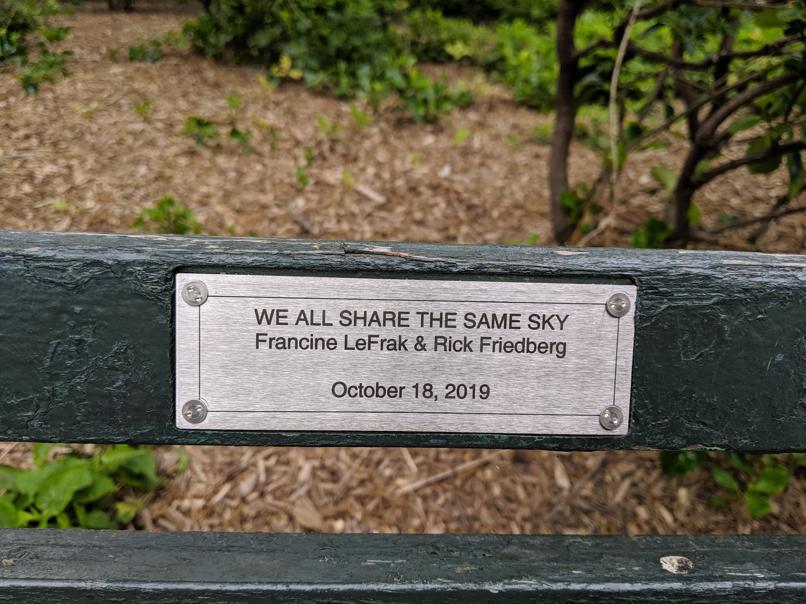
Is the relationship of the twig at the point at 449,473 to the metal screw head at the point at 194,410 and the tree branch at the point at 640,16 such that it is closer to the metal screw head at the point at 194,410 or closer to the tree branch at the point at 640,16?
the metal screw head at the point at 194,410

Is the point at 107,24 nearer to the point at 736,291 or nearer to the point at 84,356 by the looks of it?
the point at 84,356

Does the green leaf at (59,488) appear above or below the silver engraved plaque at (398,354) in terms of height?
below

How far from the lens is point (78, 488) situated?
1.82 meters

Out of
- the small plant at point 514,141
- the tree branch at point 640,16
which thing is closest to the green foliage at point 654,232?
the tree branch at point 640,16

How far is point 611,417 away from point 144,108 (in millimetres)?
2915

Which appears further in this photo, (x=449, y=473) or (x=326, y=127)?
(x=326, y=127)

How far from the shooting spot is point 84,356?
111 centimetres

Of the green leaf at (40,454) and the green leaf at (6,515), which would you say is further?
the green leaf at (40,454)

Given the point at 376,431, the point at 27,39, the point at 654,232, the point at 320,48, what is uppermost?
the point at 320,48

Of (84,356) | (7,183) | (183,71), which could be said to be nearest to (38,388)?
(84,356)

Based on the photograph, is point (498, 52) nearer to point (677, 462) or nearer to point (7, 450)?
point (677, 462)

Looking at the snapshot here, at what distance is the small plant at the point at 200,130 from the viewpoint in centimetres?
338

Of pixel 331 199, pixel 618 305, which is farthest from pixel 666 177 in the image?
pixel 618 305

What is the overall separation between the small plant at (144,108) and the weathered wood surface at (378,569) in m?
Result: 2.64
